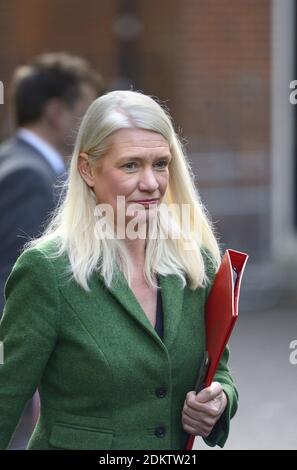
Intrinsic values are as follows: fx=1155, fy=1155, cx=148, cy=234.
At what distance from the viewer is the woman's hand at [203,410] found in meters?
3.00

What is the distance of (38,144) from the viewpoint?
5.34 meters

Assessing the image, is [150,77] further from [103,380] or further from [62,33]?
[103,380]

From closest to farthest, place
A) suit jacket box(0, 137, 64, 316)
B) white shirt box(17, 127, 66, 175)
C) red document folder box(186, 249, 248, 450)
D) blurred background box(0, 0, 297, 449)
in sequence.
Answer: red document folder box(186, 249, 248, 450)
suit jacket box(0, 137, 64, 316)
white shirt box(17, 127, 66, 175)
blurred background box(0, 0, 297, 449)

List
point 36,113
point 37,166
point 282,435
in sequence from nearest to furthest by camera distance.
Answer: point 37,166
point 36,113
point 282,435

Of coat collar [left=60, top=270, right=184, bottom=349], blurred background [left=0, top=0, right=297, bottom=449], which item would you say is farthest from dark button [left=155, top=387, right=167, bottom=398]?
blurred background [left=0, top=0, right=297, bottom=449]

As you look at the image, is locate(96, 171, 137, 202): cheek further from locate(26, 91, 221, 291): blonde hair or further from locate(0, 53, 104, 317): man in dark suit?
locate(0, 53, 104, 317): man in dark suit

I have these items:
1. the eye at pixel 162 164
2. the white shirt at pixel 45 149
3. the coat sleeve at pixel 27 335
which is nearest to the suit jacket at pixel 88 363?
the coat sleeve at pixel 27 335

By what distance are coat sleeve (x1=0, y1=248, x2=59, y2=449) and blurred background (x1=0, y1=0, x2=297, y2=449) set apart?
707 cm

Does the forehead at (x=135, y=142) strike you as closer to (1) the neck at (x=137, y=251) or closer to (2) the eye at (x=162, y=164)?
(2) the eye at (x=162, y=164)

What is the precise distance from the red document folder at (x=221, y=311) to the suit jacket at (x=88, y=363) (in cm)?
7

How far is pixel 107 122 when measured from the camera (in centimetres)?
307

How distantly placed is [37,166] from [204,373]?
2.18 meters

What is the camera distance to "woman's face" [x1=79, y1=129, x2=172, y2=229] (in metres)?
3.04

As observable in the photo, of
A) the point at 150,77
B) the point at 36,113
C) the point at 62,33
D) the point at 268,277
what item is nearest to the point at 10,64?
the point at 62,33
